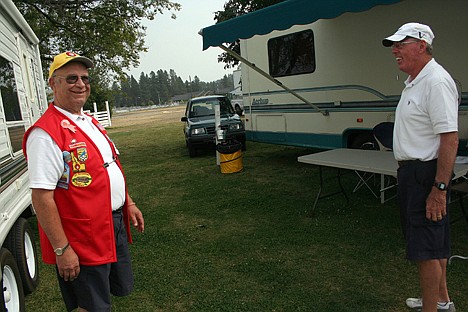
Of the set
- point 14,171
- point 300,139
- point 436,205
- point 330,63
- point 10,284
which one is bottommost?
point 10,284

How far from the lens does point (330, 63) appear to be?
20.8 ft

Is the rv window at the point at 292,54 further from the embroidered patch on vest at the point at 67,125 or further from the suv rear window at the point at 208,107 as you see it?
the embroidered patch on vest at the point at 67,125

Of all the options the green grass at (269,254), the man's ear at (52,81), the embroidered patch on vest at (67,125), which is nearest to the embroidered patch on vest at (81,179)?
the embroidered patch on vest at (67,125)

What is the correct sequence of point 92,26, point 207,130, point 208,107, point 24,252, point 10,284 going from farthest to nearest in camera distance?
point 92,26 → point 208,107 → point 207,130 → point 24,252 → point 10,284

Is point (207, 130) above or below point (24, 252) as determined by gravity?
above

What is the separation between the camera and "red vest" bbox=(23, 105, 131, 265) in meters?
1.87

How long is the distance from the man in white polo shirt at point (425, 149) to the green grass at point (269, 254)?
2.35ft

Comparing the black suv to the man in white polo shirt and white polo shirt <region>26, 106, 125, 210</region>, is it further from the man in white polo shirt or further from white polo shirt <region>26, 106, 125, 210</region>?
white polo shirt <region>26, 106, 125, 210</region>

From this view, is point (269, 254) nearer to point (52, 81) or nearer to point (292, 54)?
point (52, 81)

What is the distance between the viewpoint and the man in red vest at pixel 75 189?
1.81 meters

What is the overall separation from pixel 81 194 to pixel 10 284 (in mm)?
1440

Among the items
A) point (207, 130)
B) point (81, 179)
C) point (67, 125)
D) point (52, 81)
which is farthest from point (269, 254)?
point (207, 130)

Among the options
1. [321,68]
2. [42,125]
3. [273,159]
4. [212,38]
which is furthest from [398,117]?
[273,159]

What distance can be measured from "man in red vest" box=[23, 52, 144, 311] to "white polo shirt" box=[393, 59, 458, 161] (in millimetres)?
1729
